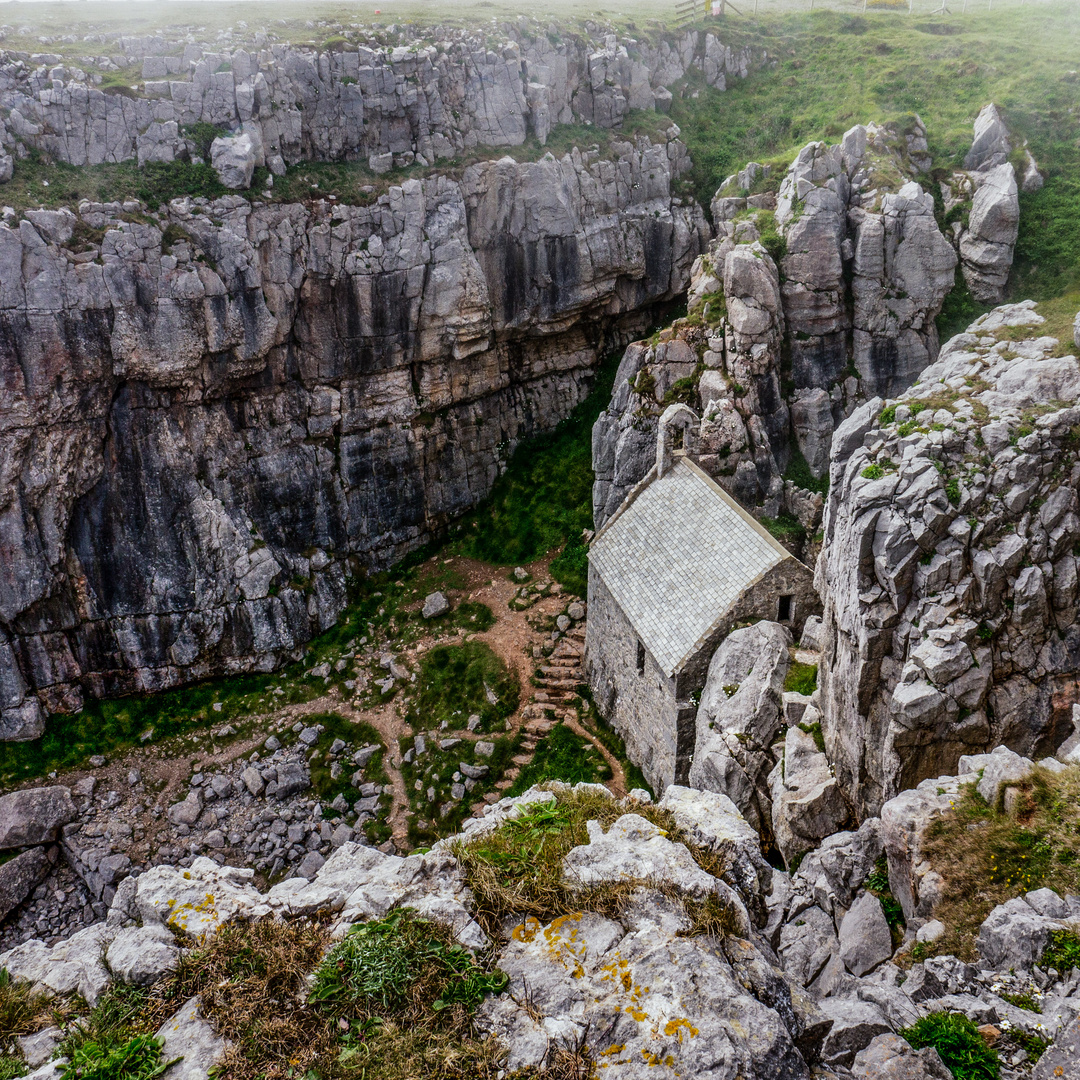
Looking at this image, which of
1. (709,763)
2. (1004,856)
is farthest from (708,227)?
(1004,856)

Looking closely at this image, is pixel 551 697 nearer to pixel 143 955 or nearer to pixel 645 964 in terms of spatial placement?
pixel 645 964

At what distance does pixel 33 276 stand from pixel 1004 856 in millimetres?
37635

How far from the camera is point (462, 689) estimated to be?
35031 mm

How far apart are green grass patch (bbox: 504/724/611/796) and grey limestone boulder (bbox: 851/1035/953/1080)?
19.3 metres

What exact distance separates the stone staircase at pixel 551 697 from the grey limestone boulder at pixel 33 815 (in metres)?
17.8

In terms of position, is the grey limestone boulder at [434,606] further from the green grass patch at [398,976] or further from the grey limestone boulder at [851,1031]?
the grey limestone boulder at [851,1031]

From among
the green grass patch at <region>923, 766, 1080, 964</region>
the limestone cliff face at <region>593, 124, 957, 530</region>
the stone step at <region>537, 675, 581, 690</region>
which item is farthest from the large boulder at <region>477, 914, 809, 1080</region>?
the limestone cliff face at <region>593, 124, 957, 530</region>

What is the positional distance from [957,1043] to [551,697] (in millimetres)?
24178

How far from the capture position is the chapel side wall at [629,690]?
26.4 meters

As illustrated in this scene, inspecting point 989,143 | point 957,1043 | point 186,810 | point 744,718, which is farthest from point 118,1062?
point 989,143

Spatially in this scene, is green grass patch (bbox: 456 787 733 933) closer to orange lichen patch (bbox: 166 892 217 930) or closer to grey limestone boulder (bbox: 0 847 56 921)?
orange lichen patch (bbox: 166 892 217 930)

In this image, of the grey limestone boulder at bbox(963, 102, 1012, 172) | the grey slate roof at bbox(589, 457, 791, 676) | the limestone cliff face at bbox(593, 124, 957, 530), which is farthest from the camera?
the grey limestone boulder at bbox(963, 102, 1012, 172)

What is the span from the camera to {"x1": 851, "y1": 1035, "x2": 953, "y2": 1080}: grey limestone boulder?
998 centimetres

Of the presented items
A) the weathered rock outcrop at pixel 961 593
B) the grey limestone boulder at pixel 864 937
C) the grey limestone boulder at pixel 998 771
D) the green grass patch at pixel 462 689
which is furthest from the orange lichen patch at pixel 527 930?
the green grass patch at pixel 462 689
